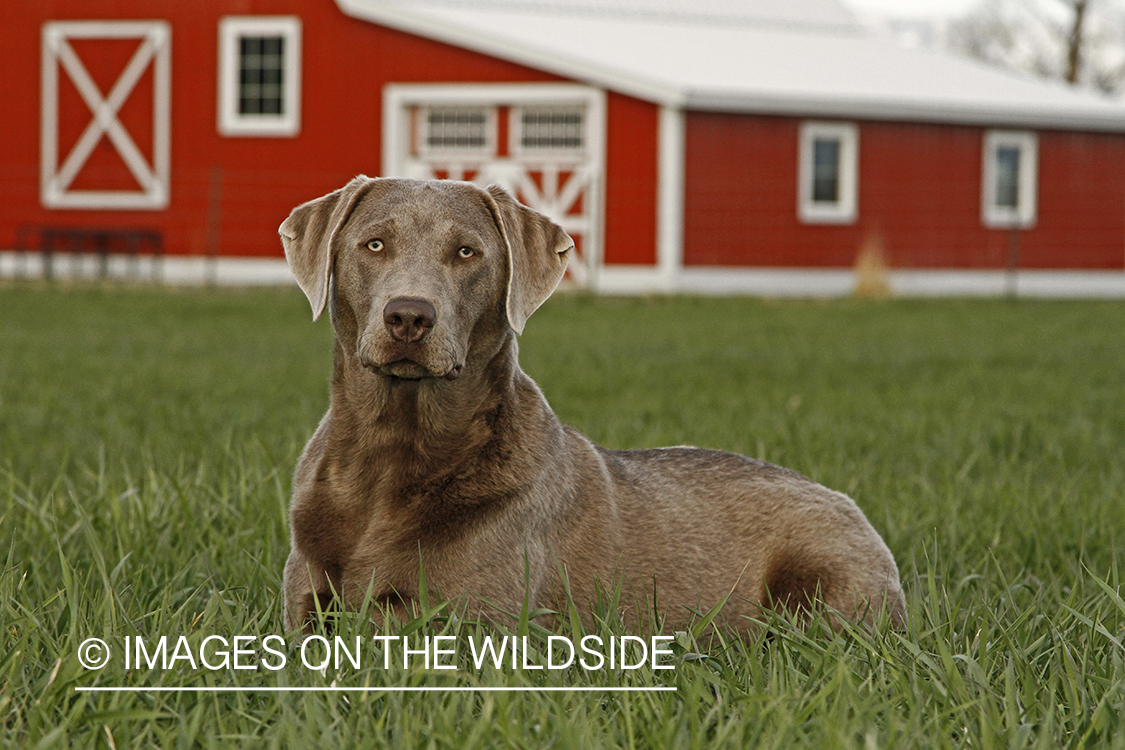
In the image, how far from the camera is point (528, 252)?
3260 millimetres

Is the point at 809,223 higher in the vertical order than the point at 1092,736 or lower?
higher

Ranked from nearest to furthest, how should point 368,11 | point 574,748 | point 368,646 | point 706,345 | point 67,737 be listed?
point 574,748 < point 67,737 < point 368,646 < point 706,345 < point 368,11

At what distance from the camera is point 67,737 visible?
2.57 meters

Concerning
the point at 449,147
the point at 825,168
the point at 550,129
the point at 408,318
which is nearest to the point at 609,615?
the point at 408,318

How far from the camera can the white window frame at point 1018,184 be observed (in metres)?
26.9

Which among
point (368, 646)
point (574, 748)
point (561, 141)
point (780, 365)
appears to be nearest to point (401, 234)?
point (368, 646)

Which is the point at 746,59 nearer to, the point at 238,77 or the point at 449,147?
the point at 449,147

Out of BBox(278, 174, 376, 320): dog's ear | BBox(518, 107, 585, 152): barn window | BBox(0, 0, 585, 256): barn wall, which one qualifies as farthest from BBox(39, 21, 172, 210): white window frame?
BBox(278, 174, 376, 320): dog's ear

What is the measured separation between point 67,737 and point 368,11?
23.0m

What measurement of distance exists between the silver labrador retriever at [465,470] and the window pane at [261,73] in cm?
2263

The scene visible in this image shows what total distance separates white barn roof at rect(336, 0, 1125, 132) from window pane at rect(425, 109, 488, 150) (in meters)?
1.40

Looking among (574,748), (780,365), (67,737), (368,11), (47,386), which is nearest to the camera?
(574,748)

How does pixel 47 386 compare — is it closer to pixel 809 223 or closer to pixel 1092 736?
pixel 1092 736

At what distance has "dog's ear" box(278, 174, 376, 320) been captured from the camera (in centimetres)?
316
